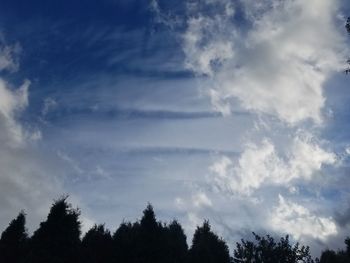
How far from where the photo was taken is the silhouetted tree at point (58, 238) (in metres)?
38.3

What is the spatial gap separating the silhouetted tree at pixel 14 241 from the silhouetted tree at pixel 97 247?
21.0 feet

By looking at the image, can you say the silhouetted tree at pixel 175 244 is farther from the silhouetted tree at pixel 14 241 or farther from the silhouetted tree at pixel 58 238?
the silhouetted tree at pixel 14 241

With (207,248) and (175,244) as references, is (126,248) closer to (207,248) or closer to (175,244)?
(175,244)

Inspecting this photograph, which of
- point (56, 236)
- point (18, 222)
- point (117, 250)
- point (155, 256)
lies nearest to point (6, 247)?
point (18, 222)

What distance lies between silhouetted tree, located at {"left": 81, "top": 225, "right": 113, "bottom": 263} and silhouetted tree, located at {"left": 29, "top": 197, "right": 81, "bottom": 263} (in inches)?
88.9

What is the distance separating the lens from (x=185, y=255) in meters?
47.4

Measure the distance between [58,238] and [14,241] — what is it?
28.8 ft

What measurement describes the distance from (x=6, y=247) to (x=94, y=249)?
9404 millimetres

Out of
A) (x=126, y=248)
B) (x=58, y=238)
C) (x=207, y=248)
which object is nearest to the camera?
(x=58, y=238)

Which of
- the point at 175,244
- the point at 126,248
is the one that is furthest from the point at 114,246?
the point at 175,244

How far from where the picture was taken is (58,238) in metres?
40.0

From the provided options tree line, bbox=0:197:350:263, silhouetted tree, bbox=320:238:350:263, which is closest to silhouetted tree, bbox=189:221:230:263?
tree line, bbox=0:197:350:263

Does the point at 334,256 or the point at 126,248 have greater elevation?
the point at 334,256

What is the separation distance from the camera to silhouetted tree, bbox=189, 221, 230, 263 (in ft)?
154
